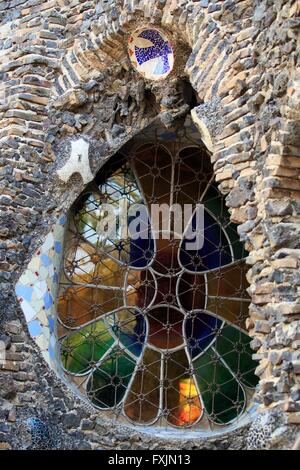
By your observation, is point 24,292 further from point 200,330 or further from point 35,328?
point 200,330

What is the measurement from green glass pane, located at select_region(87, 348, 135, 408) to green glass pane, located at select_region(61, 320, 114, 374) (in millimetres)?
82

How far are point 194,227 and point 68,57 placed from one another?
64.5 inches

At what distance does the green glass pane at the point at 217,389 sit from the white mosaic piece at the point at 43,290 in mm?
1109

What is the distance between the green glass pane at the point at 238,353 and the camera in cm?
673

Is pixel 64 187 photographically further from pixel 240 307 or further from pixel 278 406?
pixel 278 406

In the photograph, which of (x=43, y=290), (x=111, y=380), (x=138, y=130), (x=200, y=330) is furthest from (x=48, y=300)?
(x=138, y=130)

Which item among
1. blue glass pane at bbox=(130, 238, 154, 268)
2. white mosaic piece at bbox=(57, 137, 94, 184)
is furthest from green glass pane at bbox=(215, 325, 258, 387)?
white mosaic piece at bbox=(57, 137, 94, 184)

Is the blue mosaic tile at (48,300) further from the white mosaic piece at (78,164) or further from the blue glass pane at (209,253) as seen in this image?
the blue glass pane at (209,253)

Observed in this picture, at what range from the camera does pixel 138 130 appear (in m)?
6.94

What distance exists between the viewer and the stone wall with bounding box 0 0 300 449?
17.1ft

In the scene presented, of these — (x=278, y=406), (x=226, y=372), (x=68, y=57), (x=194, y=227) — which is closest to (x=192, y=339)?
(x=226, y=372)

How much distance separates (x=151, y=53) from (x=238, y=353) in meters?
2.31

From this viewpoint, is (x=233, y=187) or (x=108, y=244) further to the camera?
(x=108, y=244)
